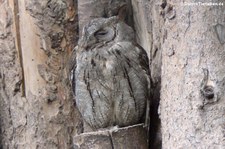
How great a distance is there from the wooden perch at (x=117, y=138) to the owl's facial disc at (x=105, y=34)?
23 centimetres

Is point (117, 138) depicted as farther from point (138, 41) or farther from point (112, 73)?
point (138, 41)

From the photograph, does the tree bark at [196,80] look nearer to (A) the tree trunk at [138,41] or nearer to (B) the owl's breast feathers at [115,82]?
(A) the tree trunk at [138,41]

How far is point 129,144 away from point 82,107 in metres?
0.17

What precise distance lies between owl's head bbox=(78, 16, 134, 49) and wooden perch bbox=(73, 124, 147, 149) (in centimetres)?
22

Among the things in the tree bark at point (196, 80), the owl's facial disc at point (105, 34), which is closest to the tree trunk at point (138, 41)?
the tree bark at point (196, 80)

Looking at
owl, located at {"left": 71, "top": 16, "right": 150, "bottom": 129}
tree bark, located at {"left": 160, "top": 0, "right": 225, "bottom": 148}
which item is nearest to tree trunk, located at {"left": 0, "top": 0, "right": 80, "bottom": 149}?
A: owl, located at {"left": 71, "top": 16, "right": 150, "bottom": 129}

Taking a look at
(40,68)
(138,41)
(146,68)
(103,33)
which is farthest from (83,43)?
(40,68)

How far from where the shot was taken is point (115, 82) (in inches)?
68.7

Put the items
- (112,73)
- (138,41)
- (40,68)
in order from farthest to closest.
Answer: (40,68), (138,41), (112,73)

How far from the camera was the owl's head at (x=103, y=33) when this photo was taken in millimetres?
1756

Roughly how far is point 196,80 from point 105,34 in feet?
1.21

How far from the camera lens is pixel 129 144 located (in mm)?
1738

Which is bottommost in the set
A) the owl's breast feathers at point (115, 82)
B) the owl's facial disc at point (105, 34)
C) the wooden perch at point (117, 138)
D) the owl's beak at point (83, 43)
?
the wooden perch at point (117, 138)

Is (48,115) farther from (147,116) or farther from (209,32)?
(209,32)
